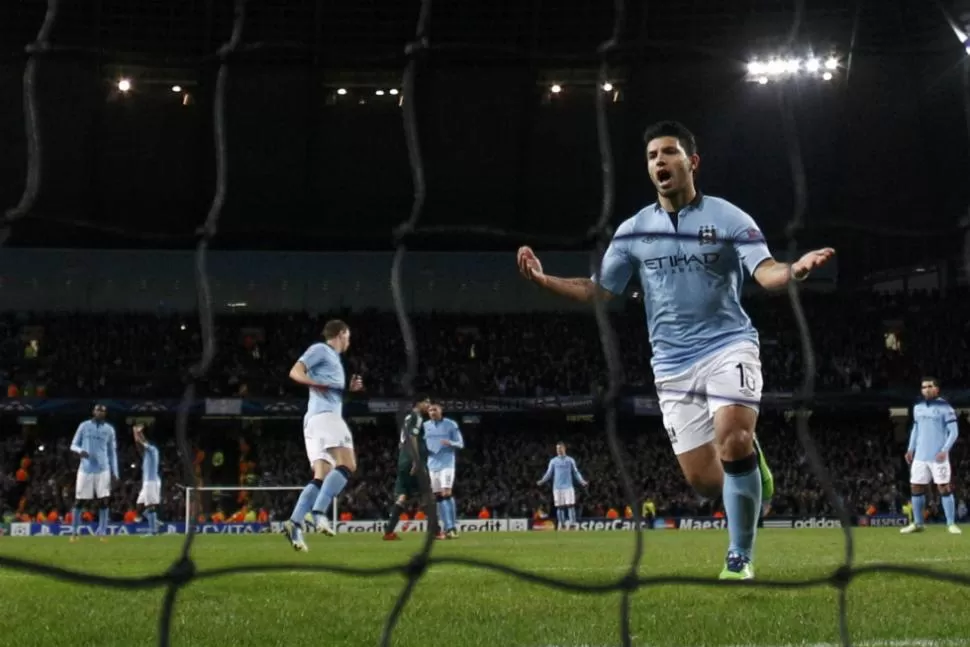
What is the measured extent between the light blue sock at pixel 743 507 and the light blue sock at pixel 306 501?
18.3 feet

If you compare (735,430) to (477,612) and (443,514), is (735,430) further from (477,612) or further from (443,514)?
(443,514)

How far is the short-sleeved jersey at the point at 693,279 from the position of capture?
5703 millimetres

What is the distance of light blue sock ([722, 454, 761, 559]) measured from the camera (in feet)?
18.2

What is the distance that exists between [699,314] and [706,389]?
37 centimetres

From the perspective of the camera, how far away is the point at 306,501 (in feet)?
34.6

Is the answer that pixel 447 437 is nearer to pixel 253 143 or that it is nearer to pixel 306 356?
pixel 306 356

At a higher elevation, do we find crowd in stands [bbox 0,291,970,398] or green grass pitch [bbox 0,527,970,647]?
crowd in stands [bbox 0,291,970,398]

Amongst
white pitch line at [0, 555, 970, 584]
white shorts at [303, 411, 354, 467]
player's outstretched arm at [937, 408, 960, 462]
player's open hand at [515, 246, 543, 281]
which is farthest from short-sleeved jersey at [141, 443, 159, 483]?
player's open hand at [515, 246, 543, 281]

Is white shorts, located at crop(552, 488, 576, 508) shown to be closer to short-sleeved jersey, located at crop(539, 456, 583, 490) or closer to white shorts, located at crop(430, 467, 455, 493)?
short-sleeved jersey, located at crop(539, 456, 583, 490)

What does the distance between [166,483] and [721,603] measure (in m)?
19.9

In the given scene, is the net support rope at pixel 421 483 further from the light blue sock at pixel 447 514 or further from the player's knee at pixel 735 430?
the light blue sock at pixel 447 514

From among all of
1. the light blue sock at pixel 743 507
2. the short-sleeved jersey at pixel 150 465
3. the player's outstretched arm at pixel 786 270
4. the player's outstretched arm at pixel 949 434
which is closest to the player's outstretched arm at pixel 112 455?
the short-sleeved jersey at pixel 150 465

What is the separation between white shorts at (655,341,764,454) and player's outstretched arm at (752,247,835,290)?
46 centimetres

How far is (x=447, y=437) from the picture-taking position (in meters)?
15.8
